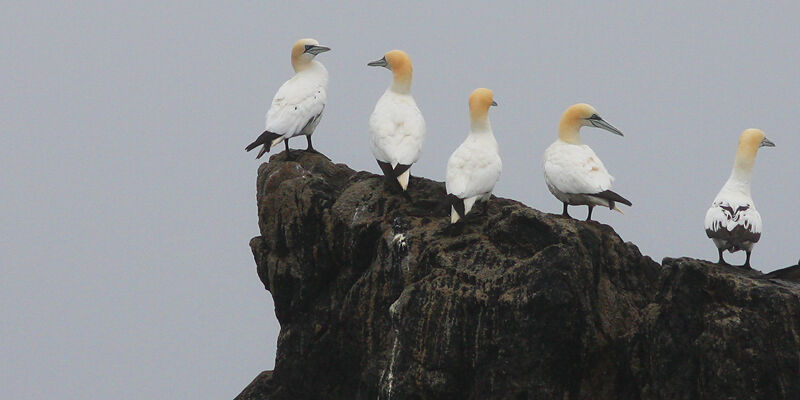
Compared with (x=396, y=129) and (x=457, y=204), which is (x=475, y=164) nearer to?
(x=457, y=204)

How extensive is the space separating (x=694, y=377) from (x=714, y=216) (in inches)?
110

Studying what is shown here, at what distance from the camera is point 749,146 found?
16.2 metres

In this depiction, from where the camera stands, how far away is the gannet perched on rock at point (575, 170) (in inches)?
597

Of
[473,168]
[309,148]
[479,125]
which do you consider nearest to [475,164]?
[473,168]

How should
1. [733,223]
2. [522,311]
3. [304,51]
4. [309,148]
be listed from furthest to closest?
[304,51] < [309,148] < [733,223] < [522,311]

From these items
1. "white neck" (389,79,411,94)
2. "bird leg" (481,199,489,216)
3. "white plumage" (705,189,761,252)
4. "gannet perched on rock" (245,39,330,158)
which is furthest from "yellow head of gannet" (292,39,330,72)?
"white plumage" (705,189,761,252)

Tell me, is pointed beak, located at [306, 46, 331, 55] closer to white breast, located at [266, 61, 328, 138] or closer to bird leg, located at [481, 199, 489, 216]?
white breast, located at [266, 61, 328, 138]

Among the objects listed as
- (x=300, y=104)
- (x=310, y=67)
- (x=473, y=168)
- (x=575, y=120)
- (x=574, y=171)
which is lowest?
(x=473, y=168)

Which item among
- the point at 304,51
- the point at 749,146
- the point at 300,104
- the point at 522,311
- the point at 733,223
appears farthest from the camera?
the point at 304,51

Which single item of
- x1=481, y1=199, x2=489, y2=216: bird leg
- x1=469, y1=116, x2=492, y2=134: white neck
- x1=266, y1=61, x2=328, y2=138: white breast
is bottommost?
x1=481, y1=199, x2=489, y2=216: bird leg

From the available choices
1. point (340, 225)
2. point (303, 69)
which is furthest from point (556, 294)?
point (303, 69)

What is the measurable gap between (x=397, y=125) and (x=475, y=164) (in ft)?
5.66

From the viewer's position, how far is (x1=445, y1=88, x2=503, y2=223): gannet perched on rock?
14.6 metres

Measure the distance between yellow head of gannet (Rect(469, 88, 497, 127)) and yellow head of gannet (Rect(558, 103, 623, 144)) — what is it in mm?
1001
